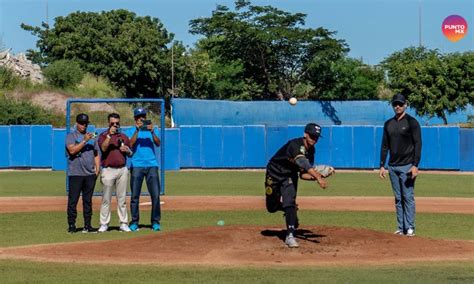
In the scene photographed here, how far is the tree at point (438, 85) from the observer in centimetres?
5422

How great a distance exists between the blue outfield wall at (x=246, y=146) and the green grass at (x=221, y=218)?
2026 centimetres

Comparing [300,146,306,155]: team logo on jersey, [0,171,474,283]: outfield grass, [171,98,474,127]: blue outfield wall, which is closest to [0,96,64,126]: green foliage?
[171,98,474,127]: blue outfield wall

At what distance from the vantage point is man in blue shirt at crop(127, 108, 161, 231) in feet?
54.2

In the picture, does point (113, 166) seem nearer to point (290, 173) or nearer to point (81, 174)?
point (81, 174)

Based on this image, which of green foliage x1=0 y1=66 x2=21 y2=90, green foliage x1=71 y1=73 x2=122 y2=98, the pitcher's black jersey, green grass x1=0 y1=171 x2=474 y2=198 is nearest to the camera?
the pitcher's black jersey

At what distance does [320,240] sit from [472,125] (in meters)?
38.1

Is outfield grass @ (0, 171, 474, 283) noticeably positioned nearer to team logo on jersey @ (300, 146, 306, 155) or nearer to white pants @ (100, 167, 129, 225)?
white pants @ (100, 167, 129, 225)

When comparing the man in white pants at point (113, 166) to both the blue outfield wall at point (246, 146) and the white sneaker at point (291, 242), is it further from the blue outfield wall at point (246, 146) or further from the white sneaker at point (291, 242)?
Result: the blue outfield wall at point (246, 146)

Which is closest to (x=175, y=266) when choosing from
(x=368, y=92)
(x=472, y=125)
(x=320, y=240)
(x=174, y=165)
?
(x=320, y=240)

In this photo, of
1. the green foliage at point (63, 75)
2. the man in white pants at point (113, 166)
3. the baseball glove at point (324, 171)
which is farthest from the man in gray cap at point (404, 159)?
the green foliage at point (63, 75)

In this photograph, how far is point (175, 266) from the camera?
11.8 meters

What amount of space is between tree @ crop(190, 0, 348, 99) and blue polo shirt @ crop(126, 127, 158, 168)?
4695 cm

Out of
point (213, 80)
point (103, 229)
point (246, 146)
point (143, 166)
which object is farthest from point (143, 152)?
point (213, 80)

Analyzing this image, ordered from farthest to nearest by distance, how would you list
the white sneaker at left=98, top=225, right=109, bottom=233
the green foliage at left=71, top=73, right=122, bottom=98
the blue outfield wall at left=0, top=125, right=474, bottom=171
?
the green foliage at left=71, top=73, right=122, bottom=98
the blue outfield wall at left=0, top=125, right=474, bottom=171
the white sneaker at left=98, top=225, right=109, bottom=233
